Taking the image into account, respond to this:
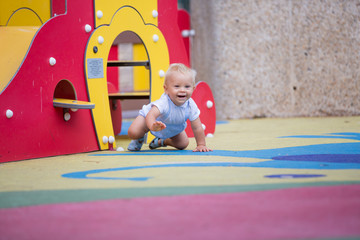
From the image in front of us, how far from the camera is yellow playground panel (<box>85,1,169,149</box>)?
344 centimetres

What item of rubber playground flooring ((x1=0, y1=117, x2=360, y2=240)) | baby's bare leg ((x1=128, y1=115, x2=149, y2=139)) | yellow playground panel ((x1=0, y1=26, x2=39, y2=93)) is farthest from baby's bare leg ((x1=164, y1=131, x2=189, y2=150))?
yellow playground panel ((x1=0, y1=26, x2=39, y2=93))

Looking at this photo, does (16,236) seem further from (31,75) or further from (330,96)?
(330,96)

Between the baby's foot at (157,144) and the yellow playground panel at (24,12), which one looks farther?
the yellow playground panel at (24,12)

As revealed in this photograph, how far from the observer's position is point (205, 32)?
20.9ft

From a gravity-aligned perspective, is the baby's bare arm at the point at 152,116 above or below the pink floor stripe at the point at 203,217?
above

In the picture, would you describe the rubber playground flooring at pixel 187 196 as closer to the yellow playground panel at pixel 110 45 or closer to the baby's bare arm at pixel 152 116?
the baby's bare arm at pixel 152 116

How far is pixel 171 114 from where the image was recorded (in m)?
3.25

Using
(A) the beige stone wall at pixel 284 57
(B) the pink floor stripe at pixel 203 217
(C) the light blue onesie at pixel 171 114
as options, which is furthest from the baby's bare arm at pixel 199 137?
(A) the beige stone wall at pixel 284 57

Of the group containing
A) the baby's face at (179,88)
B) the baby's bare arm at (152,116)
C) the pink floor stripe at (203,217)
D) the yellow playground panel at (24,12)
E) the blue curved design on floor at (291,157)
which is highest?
the yellow playground panel at (24,12)

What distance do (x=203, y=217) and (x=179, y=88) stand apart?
6.12ft

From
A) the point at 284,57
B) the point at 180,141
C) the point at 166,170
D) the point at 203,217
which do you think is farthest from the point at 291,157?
the point at 284,57

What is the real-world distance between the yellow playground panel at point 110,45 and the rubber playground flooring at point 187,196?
629 millimetres

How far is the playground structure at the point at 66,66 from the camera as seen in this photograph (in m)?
2.90

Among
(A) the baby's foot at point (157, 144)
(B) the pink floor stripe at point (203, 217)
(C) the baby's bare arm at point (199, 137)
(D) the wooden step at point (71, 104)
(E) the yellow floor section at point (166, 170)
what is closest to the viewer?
(B) the pink floor stripe at point (203, 217)
